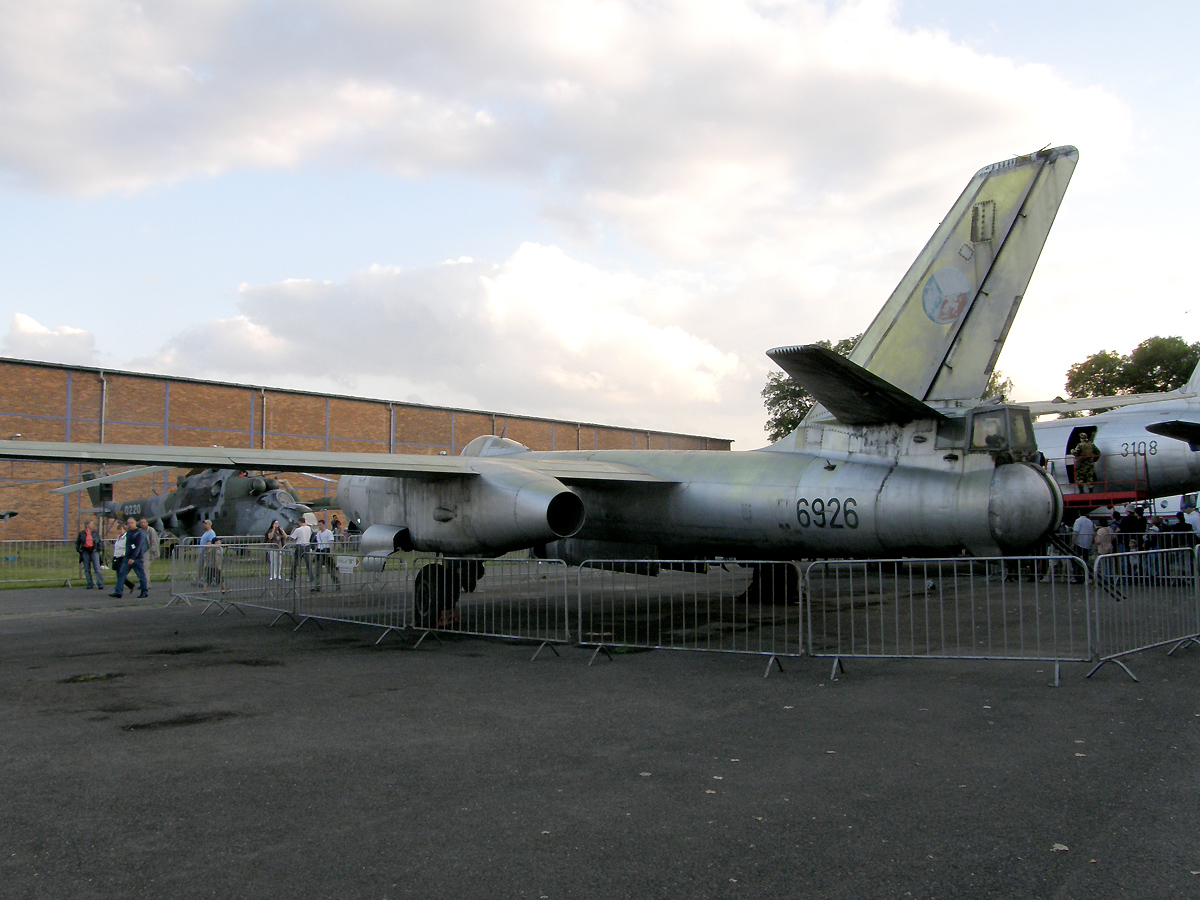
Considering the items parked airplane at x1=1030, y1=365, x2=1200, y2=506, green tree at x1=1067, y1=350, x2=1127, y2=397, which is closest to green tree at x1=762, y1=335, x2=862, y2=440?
green tree at x1=1067, y1=350, x2=1127, y2=397

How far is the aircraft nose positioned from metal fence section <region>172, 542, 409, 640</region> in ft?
23.2

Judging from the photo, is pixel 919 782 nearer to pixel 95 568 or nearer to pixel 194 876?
pixel 194 876

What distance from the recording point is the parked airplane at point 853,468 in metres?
8.40

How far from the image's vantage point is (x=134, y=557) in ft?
51.6

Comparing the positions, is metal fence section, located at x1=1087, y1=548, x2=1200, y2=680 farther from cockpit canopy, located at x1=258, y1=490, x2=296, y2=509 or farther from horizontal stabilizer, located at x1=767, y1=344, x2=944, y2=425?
cockpit canopy, located at x1=258, y1=490, x2=296, y2=509

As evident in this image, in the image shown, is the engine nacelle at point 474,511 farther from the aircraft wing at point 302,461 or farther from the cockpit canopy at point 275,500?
the cockpit canopy at point 275,500

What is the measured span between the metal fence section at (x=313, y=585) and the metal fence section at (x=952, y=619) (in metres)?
5.56

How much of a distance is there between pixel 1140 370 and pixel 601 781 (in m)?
61.3

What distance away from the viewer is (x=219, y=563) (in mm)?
13531

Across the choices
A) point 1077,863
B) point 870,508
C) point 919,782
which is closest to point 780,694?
point 919,782

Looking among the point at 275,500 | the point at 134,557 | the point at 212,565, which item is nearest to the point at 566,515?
the point at 212,565

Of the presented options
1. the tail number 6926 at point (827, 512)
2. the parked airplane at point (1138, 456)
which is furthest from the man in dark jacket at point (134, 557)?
the parked airplane at point (1138, 456)

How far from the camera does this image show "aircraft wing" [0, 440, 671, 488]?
8625mm

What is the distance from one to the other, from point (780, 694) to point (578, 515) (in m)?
3.95
